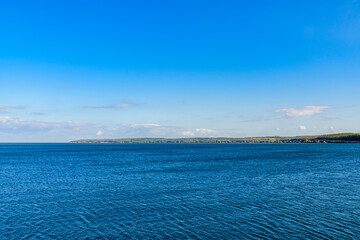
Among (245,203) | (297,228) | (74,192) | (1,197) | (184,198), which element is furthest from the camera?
(74,192)

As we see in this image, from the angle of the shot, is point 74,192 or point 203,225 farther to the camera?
point 74,192

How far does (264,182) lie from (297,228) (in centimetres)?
2416

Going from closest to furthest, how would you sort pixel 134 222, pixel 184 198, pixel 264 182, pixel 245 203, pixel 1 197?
pixel 134 222
pixel 245 203
pixel 184 198
pixel 1 197
pixel 264 182

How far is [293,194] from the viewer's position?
120ft

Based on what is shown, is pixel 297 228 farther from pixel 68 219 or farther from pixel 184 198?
pixel 68 219

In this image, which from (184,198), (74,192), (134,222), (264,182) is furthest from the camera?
(264,182)

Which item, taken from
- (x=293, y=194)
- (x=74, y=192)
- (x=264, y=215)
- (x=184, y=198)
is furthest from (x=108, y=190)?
A: (x=293, y=194)

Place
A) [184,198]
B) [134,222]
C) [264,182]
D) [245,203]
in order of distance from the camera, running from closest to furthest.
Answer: [134,222], [245,203], [184,198], [264,182]

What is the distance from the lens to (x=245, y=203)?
32281 mm

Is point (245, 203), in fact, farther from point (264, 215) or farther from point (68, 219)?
point (68, 219)

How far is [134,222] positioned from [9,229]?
1147 cm

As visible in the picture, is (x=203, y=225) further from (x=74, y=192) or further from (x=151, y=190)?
(x=74, y=192)

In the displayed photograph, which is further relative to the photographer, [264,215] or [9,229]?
[264,215]

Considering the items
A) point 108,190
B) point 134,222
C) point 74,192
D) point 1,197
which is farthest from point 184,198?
point 1,197
